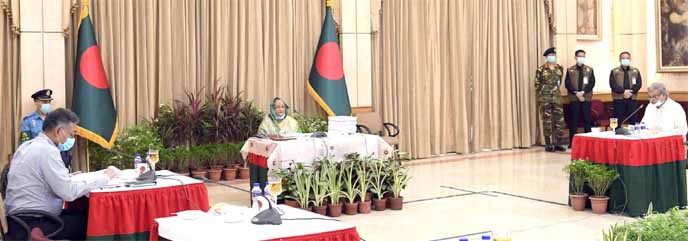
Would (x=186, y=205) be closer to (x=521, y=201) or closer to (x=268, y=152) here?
(x=268, y=152)

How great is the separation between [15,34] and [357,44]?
15.6ft

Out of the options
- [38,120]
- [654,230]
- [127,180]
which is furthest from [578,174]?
[38,120]

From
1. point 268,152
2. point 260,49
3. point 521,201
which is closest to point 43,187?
point 268,152

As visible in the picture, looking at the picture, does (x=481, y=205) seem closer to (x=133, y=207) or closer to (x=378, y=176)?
(x=378, y=176)

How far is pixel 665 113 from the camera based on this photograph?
25.5ft

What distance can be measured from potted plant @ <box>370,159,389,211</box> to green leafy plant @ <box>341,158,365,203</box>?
0.65 feet

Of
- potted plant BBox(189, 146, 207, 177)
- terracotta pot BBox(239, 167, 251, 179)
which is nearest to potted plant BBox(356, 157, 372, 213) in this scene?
terracotta pot BBox(239, 167, 251, 179)

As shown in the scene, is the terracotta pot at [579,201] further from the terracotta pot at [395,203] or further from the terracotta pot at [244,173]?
the terracotta pot at [244,173]

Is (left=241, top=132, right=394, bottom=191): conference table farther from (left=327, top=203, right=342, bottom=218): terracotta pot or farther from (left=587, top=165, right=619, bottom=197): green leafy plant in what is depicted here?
(left=587, top=165, right=619, bottom=197): green leafy plant

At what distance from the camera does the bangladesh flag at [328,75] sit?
1137cm

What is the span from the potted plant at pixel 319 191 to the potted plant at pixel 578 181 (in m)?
2.35

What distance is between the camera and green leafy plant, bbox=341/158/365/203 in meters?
7.86

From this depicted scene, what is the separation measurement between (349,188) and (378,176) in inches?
14.3

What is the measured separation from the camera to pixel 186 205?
5.25m
